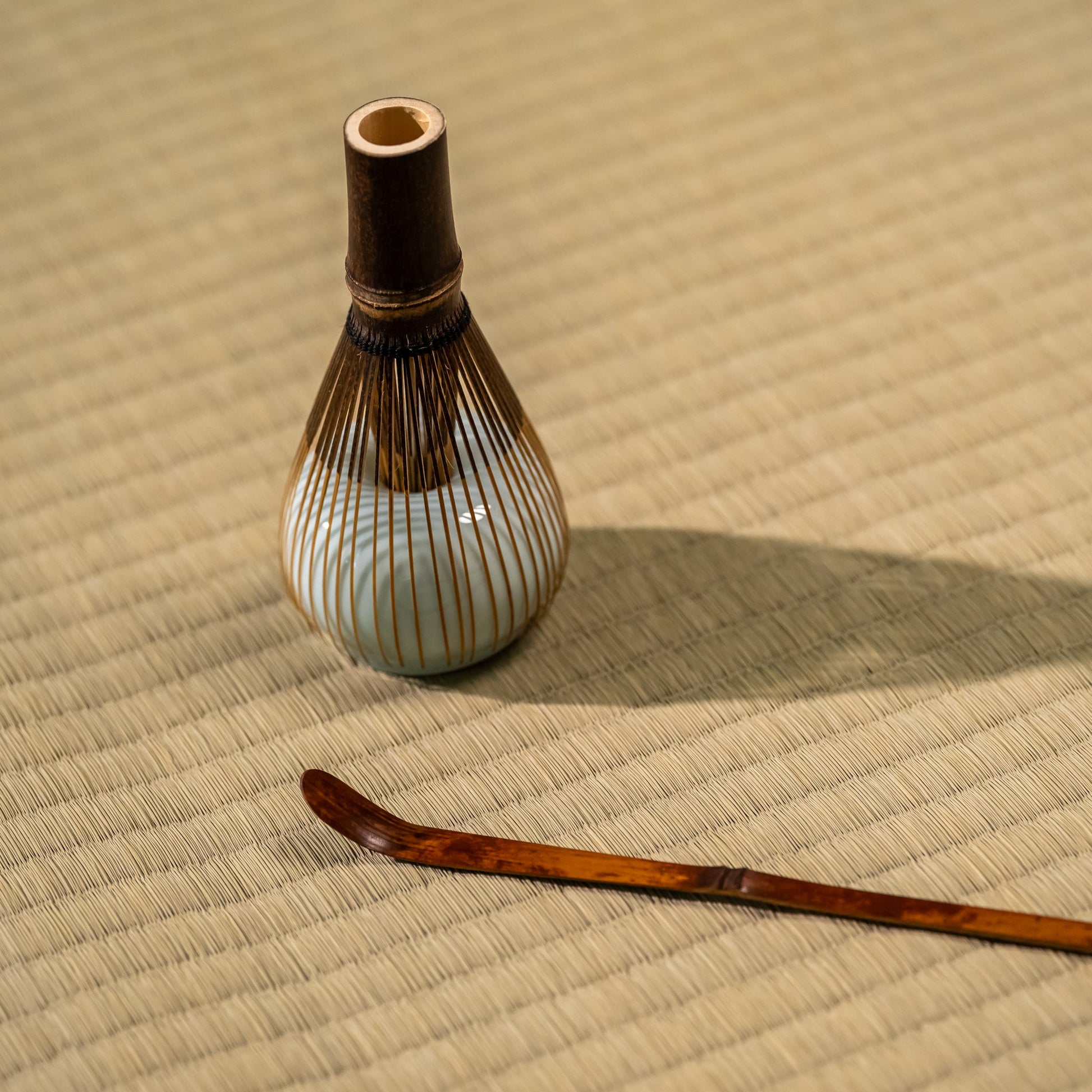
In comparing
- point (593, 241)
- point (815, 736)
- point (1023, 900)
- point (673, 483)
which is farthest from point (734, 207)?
point (1023, 900)

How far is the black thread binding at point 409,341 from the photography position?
81cm

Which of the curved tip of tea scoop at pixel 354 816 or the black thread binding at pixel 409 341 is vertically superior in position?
the black thread binding at pixel 409 341

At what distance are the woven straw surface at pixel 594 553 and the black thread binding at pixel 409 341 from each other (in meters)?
0.26

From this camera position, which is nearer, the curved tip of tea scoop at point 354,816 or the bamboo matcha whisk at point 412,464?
the bamboo matcha whisk at point 412,464

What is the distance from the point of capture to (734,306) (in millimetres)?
1227

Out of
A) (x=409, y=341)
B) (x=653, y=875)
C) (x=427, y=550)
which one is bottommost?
(x=653, y=875)

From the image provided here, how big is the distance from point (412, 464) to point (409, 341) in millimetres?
80

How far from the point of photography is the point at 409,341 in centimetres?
81

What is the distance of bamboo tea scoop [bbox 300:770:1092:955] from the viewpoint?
818 mm

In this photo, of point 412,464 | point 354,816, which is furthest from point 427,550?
point 354,816

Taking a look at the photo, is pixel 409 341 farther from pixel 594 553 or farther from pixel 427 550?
pixel 594 553

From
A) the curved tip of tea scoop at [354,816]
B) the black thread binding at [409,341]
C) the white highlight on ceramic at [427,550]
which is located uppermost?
the black thread binding at [409,341]

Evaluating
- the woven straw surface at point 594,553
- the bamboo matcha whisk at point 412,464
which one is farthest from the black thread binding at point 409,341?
the woven straw surface at point 594,553

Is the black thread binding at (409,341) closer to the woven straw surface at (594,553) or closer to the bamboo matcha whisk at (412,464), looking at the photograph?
the bamboo matcha whisk at (412,464)
